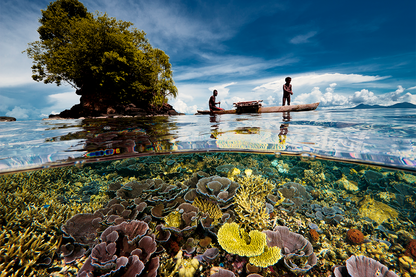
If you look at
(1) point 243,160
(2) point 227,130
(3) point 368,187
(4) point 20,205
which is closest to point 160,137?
(2) point 227,130

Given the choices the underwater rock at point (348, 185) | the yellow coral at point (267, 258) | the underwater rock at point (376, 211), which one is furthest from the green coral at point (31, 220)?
the underwater rock at point (348, 185)

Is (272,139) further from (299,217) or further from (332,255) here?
(332,255)

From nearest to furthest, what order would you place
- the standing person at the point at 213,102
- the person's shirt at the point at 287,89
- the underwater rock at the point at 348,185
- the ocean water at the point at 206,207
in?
the ocean water at the point at 206,207, the underwater rock at the point at 348,185, the person's shirt at the point at 287,89, the standing person at the point at 213,102

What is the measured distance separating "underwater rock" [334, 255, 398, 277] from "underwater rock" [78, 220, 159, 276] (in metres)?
3.63

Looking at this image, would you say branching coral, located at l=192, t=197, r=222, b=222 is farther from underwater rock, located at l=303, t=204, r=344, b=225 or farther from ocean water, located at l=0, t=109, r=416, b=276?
underwater rock, located at l=303, t=204, r=344, b=225

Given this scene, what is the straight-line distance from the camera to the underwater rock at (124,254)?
256 centimetres

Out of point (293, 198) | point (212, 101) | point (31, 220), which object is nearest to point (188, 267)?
point (293, 198)

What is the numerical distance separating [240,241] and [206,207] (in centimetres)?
132

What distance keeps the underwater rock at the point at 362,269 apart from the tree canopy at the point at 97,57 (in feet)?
84.3

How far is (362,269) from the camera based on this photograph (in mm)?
2785

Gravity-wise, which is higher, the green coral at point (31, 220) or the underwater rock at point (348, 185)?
the green coral at point (31, 220)

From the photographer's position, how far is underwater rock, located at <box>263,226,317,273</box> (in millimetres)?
2922

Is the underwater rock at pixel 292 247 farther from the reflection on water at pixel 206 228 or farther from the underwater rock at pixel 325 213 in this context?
the underwater rock at pixel 325 213

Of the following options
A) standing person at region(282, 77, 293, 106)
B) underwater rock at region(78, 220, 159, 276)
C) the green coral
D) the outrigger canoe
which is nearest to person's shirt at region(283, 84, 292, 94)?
standing person at region(282, 77, 293, 106)
